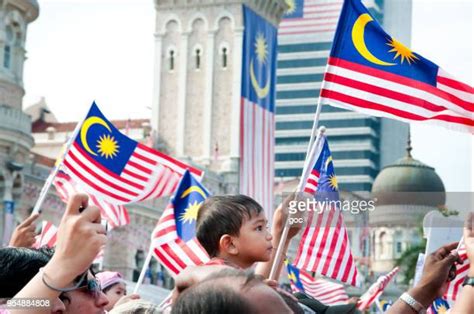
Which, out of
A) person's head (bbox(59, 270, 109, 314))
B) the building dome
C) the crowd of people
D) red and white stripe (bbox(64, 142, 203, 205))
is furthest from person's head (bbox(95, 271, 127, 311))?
the building dome

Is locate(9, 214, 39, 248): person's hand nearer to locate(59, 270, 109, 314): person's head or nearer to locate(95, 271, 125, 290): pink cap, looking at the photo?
locate(95, 271, 125, 290): pink cap

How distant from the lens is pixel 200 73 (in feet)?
200

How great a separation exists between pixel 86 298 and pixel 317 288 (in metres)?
12.6

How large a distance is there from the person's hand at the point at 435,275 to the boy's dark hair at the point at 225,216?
66cm

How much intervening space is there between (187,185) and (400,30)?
9422 cm

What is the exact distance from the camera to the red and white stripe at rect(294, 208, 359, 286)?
7.88 m

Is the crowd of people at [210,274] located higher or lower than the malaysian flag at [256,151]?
lower

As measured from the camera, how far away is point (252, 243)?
12.2 ft

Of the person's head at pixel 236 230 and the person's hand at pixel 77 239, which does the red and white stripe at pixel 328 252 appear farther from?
the person's hand at pixel 77 239

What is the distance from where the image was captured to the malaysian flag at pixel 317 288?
14.5 meters

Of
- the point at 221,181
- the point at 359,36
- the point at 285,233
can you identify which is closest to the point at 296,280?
the point at 359,36

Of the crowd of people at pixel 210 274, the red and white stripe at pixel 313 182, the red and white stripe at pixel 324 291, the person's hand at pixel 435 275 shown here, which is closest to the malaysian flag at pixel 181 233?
the red and white stripe at pixel 313 182

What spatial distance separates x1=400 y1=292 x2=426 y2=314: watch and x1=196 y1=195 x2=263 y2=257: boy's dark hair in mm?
756

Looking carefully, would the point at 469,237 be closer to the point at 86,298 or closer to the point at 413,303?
the point at 413,303
